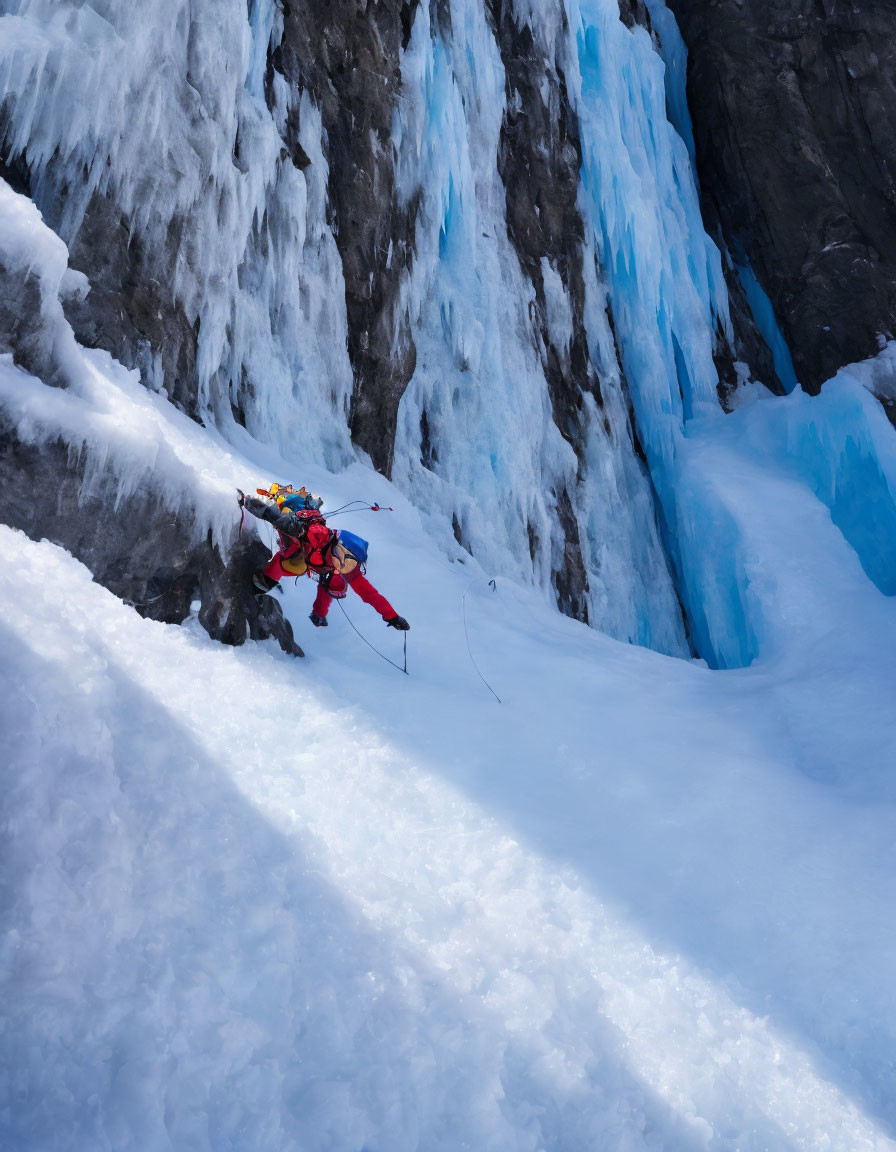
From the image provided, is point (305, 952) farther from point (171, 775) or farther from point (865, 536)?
point (865, 536)

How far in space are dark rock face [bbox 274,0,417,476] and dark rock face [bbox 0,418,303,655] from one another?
518 centimetres

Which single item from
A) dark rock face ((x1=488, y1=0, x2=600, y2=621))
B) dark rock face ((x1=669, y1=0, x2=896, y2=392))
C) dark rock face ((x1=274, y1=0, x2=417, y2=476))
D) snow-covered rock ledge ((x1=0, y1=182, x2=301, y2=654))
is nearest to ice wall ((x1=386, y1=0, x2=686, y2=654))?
dark rock face ((x1=488, y1=0, x2=600, y2=621))

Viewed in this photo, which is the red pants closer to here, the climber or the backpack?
the climber

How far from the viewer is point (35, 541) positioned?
3824 millimetres

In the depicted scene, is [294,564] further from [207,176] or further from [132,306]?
[207,176]

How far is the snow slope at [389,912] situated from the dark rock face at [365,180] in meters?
5.51

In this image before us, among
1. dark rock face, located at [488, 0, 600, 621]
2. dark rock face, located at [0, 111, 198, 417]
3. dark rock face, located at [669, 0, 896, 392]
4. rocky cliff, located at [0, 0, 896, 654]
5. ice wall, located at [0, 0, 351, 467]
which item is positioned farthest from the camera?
dark rock face, located at [669, 0, 896, 392]

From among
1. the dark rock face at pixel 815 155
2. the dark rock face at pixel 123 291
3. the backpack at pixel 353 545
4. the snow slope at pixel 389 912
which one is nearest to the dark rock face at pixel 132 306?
the dark rock face at pixel 123 291

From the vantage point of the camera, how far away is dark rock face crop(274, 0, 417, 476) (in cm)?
959

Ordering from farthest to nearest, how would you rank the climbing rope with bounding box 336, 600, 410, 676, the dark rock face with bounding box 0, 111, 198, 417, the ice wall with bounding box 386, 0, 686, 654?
the ice wall with bounding box 386, 0, 686, 654, the dark rock face with bounding box 0, 111, 198, 417, the climbing rope with bounding box 336, 600, 410, 676

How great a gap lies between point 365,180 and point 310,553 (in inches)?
264

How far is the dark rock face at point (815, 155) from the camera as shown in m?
14.5

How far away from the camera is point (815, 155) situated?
1488cm

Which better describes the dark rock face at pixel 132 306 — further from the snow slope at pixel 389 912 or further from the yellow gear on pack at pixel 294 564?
the yellow gear on pack at pixel 294 564
